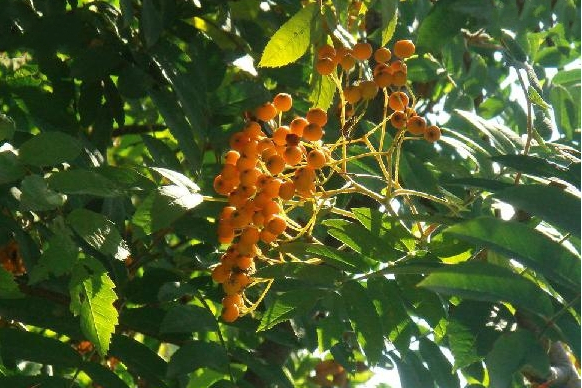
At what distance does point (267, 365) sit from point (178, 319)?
0.23 metres

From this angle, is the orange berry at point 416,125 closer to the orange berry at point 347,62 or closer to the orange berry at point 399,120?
the orange berry at point 399,120

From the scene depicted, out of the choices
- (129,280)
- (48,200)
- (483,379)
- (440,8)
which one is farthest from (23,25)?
(483,379)

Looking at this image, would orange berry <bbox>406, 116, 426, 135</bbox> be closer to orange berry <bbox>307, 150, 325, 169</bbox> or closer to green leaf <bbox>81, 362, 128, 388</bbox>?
orange berry <bbox>307, 150, 325, 169</bbox>

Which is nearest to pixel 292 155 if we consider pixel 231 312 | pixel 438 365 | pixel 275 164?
pixel 275 164

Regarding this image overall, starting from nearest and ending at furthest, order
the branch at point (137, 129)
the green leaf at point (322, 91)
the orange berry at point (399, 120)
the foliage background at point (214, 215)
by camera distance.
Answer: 1. the foliage background at point (214, 215)
2. the orange berry at point (399, 120)
3. the green leaf at point (322, 91)
4. the branch at point (137, 129)

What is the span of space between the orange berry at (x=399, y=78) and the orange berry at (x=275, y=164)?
223mm

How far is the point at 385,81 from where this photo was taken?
1.46 meters

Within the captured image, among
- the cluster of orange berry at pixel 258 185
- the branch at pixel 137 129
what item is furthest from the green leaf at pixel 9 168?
the branch at pixel 137 129

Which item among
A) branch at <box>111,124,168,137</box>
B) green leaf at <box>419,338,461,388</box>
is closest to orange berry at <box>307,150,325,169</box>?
green leaf at <box>419,338,461,388</box>

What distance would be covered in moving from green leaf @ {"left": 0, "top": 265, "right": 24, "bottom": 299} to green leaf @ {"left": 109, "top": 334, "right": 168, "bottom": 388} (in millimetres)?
203

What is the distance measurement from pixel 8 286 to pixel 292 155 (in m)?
0.47

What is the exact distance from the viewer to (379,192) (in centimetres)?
163

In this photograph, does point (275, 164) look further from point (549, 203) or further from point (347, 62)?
point (549, 203)

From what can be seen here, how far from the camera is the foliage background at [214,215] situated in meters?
1.19
